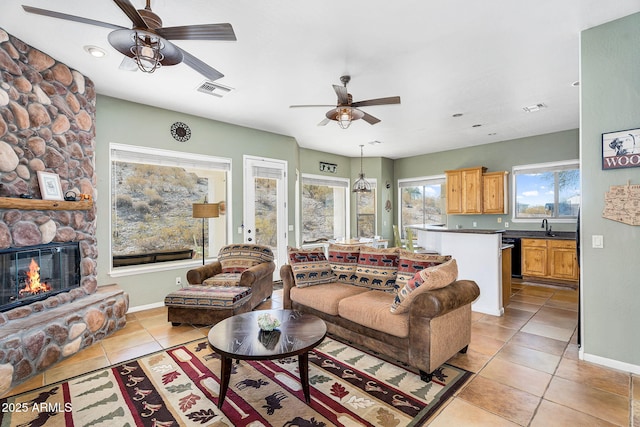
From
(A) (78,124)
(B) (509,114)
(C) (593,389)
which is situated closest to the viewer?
(C) (593,389)

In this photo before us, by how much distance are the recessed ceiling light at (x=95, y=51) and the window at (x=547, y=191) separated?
7.45 m

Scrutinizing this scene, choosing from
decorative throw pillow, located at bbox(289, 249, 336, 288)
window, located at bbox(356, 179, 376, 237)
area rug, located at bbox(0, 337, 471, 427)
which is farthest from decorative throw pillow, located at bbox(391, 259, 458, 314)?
window, located at bbox(356, 179, 376, 237)

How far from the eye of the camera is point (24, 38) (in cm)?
285

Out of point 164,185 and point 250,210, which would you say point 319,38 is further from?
point 164,185

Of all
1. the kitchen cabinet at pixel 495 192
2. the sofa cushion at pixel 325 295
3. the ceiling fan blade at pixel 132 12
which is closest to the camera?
Result: the ceiling fan blade at pixel 132 12

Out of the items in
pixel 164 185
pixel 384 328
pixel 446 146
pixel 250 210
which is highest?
pixel 446 146

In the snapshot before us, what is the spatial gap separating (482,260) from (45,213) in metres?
5.29

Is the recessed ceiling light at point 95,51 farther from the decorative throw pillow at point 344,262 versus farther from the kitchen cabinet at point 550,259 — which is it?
the kitchen cabinet at point 550,259

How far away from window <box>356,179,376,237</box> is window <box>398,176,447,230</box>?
0.88m

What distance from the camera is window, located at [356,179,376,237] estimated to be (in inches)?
336

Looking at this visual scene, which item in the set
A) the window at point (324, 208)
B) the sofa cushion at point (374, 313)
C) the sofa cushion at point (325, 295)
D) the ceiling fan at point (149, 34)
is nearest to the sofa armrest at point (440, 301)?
the sofa cushion at point (374, 313)

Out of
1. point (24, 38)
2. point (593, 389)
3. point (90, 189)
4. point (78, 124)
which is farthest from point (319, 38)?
point (593, 389)

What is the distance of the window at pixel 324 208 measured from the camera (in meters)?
7.73

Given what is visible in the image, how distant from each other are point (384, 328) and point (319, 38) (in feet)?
8.96
